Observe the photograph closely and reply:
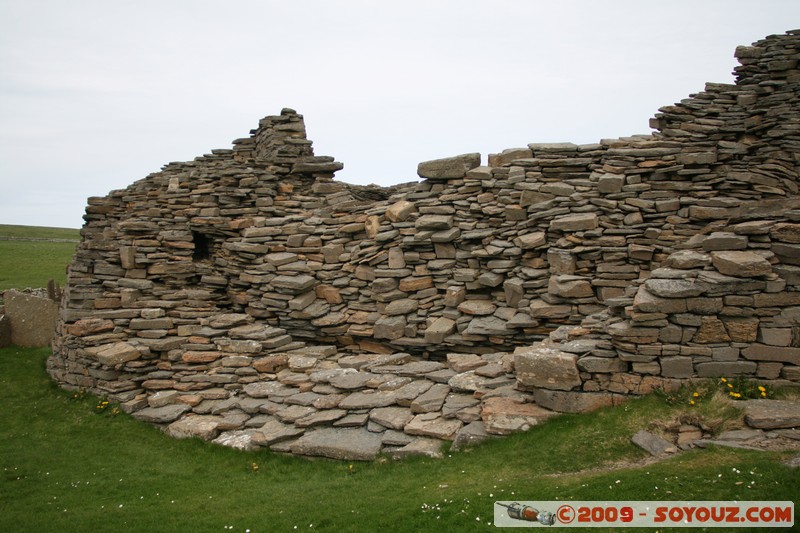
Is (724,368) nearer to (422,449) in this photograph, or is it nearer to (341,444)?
(422,449)

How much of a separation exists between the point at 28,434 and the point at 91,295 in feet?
17.7

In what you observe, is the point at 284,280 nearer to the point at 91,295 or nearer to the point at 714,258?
the point at 91,295

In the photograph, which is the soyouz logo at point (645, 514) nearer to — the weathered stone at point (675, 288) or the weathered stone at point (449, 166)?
the weathered stone at point (675, 288)

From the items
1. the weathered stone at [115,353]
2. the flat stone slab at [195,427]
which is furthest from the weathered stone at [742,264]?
the weathered stone at [115,353]

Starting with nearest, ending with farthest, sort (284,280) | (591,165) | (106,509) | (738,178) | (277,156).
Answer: (106,509) → (738,178) → (591,165) → (284,280) → (277,156)

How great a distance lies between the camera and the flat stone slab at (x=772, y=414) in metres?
10.4

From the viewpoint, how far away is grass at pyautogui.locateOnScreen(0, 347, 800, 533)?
30.4ft

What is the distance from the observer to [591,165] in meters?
17.5

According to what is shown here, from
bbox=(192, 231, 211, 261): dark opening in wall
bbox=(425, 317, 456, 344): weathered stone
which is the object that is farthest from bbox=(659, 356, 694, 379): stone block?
bbox=(192, 231, 211, 261): dark opening in wall

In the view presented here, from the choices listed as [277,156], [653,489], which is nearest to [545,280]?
[653,489]

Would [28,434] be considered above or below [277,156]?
below

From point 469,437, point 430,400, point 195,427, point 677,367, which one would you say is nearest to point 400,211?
point 430,400

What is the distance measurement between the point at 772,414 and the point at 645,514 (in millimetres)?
4127

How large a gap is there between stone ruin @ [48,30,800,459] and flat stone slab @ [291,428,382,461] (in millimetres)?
65
